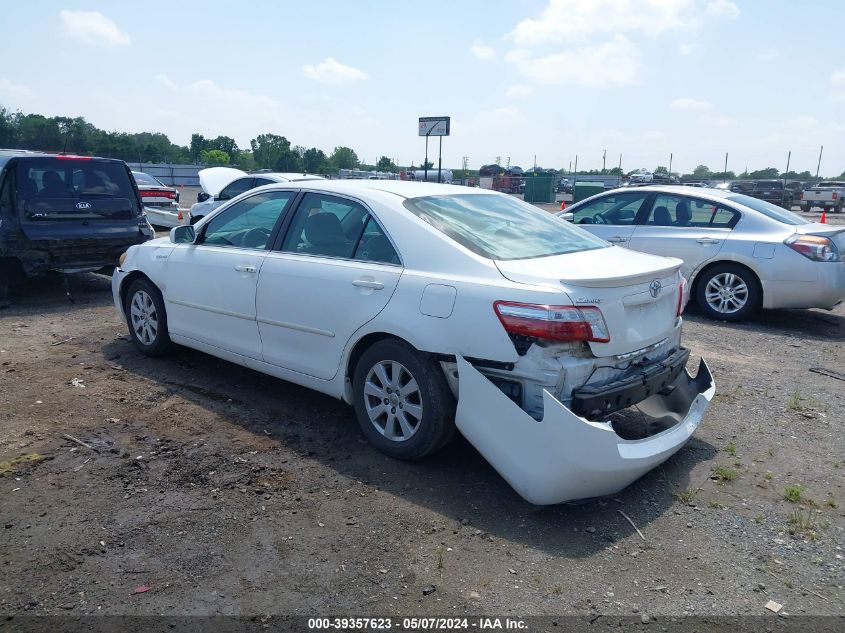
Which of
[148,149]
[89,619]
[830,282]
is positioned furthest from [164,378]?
[148,149]

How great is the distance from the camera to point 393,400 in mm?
4078

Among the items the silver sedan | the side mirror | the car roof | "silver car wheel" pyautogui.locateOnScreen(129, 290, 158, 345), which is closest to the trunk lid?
the car roof

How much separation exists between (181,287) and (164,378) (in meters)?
0.76

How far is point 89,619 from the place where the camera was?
273 centimetres

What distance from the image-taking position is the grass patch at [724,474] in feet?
13.2

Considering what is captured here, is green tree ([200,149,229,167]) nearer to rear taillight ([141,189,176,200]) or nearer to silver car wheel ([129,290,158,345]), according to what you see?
rear taillight ([141,189,176,200])

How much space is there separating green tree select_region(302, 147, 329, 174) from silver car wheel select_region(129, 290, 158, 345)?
1426 inches

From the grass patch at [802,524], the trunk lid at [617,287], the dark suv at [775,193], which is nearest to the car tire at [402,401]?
the trunk lid at [617,287]

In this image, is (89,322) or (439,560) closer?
(439,560)

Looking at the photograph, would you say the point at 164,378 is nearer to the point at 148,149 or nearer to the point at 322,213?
the point at 322,213

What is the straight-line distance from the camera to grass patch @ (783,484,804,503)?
12.4 feet

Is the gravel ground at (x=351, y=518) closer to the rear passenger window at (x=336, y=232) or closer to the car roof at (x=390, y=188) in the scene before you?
the rear passenger window at (x=336, y=232)

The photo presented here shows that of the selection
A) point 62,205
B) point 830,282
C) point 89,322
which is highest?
point 62,205

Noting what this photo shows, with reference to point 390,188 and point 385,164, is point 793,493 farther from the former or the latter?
point 385,164
